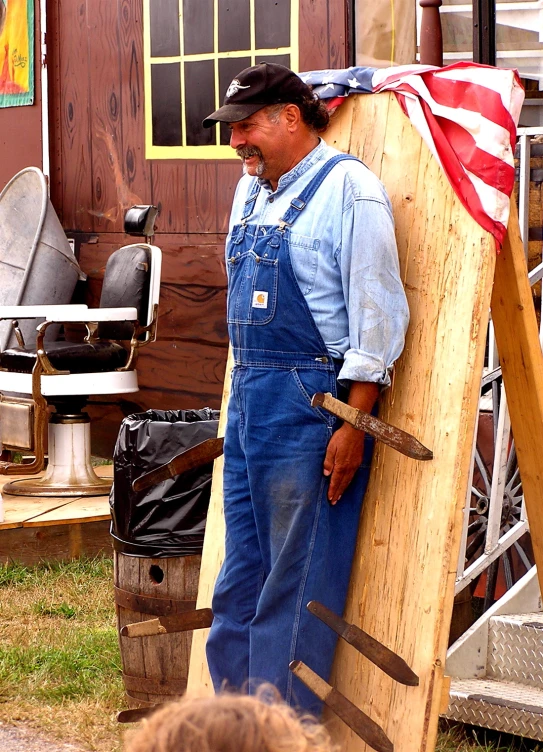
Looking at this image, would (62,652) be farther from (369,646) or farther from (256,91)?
(256,91)

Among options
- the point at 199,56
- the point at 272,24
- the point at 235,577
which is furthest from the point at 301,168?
the point at 199,56

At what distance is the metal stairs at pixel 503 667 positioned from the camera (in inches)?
142

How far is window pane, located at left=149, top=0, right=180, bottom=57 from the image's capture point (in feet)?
23.3

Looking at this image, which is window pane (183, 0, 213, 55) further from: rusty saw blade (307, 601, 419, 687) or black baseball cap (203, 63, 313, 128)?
rusty saw blade (307, 601, 419, 687)

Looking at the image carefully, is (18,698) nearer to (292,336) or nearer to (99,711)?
(99,711)

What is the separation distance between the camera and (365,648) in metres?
2.91

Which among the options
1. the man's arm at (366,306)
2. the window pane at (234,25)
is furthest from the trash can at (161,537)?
the window pane at (234,25)

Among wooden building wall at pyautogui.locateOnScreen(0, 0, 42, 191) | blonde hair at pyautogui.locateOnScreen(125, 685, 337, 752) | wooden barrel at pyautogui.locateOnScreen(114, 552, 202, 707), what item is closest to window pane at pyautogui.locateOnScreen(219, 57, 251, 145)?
wooden building wall at pyautogui.locateOnScreen(0, 0, 42, 191)

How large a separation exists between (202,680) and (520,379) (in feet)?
4.29

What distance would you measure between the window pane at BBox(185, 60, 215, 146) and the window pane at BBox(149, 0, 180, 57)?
20 cm

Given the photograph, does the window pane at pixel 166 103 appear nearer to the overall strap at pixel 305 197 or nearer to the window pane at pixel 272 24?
the window pane at pixel 272 24

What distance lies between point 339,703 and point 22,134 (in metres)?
6.36

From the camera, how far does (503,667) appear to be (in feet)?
12.8

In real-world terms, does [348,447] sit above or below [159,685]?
above
